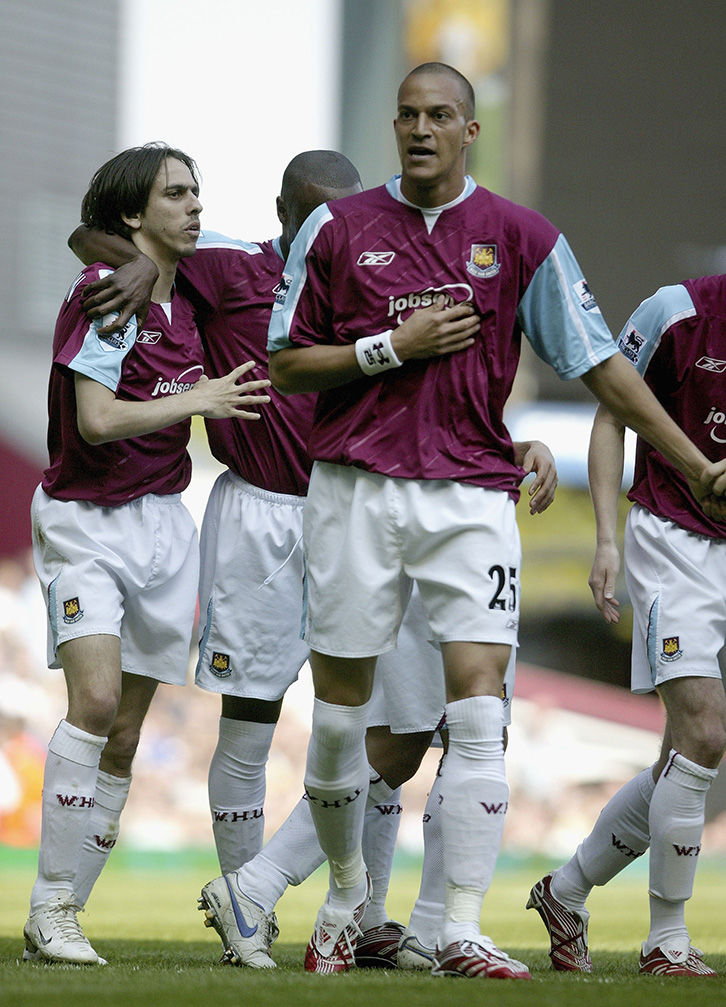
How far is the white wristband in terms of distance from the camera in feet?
11.3

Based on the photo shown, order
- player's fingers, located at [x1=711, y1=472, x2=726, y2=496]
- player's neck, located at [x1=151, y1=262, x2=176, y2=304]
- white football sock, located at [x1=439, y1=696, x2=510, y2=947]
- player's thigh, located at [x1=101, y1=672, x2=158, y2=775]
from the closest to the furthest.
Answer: white football sock, located at [x1=439, y1=696, x2=510, y2=947]
player's fingers, located at [x1=711, y1=472, x2=726, y2=496]
player's thigh, located at [x1=101, y1=672, x2=158, y2=775]
player's neck, located at [x1=151, y1=262, x2=176, y2=304]

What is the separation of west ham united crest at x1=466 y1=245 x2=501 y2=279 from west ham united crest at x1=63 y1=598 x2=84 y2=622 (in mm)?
1462

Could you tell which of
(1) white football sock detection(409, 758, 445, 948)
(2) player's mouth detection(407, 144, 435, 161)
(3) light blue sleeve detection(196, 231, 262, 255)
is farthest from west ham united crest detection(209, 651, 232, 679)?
(2) player's mouth detection(407, 144, 435, 161)

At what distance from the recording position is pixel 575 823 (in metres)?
12.8

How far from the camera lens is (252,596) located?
4.56 metres

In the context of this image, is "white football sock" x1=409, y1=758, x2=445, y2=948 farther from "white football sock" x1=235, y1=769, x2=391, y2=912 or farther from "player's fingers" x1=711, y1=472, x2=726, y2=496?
"player's fingers" x1=711, y1=472, x2=726, y2=496

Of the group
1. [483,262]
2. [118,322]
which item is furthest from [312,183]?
[483,262]

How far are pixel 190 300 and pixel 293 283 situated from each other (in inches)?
39.4

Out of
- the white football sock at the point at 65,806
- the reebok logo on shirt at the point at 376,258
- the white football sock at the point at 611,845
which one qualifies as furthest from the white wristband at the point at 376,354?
the white football sock at the point at 611,845

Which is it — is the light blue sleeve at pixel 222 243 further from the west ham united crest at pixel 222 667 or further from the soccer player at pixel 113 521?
the west ham united crest at pixel 222 667

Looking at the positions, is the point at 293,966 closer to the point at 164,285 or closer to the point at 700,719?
the point at 700,719

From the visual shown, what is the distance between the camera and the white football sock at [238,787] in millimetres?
4531

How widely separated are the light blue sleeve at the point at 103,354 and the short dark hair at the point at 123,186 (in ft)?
1.71

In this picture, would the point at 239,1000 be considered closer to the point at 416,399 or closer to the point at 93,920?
the point at 416,399
